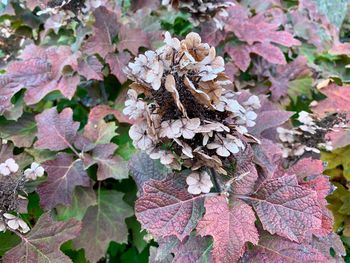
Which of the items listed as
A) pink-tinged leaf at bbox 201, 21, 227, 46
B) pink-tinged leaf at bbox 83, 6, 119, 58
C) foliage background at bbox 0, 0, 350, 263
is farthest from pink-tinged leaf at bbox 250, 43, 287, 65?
pink-tinged leaf at bbox 83, 6, 119, 58

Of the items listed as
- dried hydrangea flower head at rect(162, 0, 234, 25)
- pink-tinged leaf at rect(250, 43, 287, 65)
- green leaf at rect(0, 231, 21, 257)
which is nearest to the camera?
green leaf at rect(0, 231, 21, 257)

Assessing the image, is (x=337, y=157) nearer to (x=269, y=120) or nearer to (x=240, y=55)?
(x=269, y=120)

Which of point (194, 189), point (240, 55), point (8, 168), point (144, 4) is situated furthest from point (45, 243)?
point (144, 4)

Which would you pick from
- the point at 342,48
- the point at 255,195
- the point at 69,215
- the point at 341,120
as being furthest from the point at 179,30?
the point at 255,195

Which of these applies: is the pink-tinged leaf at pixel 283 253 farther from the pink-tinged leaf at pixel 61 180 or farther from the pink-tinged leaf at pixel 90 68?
the pink-tinged leaf at pixel 90 68

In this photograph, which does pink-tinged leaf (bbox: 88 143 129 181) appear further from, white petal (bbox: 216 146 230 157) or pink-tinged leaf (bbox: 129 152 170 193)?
white petal (bbox: 216 146 230 157)

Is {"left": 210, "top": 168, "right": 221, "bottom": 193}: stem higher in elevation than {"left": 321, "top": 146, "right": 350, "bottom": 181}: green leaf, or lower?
higher

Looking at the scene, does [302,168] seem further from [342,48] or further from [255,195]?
[342,48]
